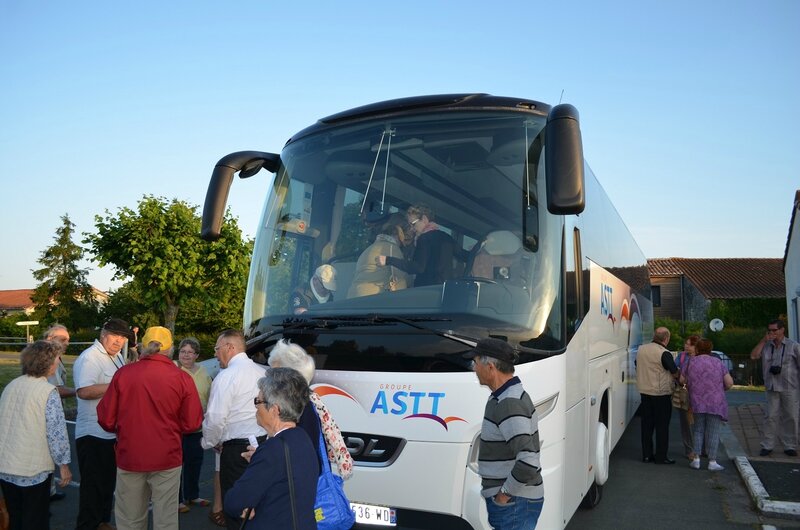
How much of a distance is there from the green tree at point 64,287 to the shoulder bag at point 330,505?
7070 centimetres

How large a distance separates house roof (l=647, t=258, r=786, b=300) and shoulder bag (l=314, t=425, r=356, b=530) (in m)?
56.4

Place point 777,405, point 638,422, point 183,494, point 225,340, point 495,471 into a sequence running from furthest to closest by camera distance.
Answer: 1. point 638,422
2. point 777,405
3. point 183,494
4. point 225,340
5. point 495,471

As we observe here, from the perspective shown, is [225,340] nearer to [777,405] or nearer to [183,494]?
[183,494]

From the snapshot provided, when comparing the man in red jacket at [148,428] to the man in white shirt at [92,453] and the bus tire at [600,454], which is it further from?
the bus tire at [600,454]

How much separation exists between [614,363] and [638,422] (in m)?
8.02

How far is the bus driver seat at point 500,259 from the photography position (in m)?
4.88

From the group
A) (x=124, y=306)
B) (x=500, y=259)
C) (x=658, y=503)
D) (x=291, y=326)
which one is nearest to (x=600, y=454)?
(x=658, y=503)

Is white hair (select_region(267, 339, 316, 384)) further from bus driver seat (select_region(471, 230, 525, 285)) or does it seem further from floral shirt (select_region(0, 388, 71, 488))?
floral shirt (select_region(0, 388, 71, 488))

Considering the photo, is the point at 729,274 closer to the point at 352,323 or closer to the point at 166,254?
the point at 166,254

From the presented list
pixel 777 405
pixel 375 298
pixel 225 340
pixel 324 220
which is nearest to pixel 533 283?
pixel 375 298

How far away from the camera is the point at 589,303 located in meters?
6.07

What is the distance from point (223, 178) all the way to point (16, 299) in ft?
388

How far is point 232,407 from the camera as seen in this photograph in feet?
17.2

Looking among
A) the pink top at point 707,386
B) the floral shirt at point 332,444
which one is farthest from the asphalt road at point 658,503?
the floral shirt at point 332,444
